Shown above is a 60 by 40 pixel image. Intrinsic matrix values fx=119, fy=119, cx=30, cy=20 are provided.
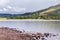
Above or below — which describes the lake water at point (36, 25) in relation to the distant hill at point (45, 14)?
below

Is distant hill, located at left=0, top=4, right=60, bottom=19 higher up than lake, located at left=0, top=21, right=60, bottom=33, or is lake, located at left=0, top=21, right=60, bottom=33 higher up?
distant hill, located at left=0, top=4, right=60, bottom=19

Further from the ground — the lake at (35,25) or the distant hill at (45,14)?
the distant hill at (45,14)

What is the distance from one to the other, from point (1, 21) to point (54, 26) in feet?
1.99

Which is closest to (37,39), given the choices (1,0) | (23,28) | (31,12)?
(23,28)

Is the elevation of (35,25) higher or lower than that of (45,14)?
lower

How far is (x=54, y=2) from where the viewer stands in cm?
138

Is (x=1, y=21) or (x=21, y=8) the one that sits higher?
(x=21, y=8)

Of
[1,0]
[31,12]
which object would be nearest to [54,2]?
[31,12]

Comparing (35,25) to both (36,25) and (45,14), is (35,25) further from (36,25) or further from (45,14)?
(45,14)

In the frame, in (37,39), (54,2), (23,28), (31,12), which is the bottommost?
(37,39)

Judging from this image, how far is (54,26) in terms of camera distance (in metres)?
1.38

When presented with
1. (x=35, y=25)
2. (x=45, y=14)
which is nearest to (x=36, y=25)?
(x=35, y=25)

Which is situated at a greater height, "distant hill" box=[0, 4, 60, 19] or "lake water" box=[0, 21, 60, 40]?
"distant hill" box=[0, 4, 60, 19]

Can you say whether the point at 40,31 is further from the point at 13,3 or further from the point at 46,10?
the point at 13,3
